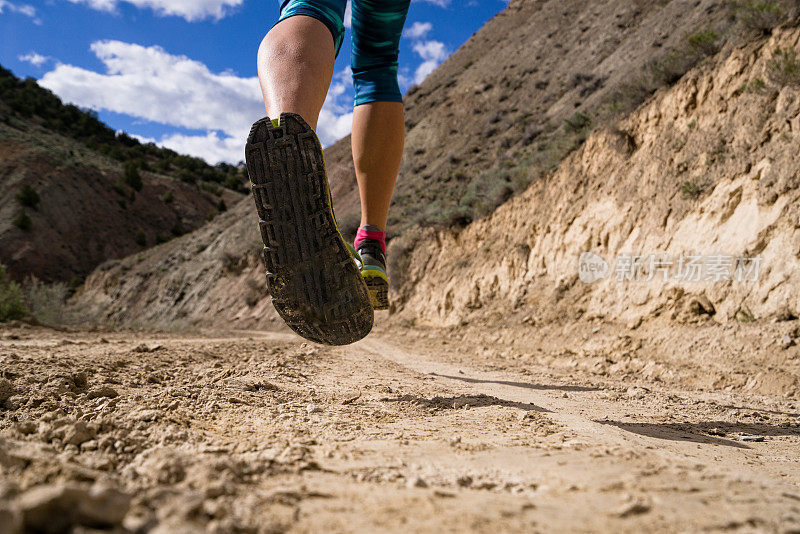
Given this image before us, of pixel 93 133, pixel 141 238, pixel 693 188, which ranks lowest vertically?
pixel 693 188

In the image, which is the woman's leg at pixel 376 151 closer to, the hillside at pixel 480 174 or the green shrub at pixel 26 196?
the hillside at pixel 480 174

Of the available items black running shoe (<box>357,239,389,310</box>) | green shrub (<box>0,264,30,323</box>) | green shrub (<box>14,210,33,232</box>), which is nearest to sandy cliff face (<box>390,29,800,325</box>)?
black running shoe (<box>357,239,389,310</box>)

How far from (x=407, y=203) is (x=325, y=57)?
17.0m

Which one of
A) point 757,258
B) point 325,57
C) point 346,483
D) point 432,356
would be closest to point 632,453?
point 346,483

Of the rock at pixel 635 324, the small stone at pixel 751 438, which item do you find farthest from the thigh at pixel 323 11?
the rock at pixel 635 324

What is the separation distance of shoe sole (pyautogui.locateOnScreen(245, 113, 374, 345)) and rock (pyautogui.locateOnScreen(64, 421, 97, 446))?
2.22 feet

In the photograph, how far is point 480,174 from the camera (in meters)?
16.5

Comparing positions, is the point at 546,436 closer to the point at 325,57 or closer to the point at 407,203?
the point at 325,57

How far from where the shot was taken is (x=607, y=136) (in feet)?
31.2

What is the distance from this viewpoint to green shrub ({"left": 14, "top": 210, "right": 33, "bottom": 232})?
34.1m

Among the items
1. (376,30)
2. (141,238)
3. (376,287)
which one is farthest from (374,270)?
(141,238)

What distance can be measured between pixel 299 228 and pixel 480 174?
1530 cm

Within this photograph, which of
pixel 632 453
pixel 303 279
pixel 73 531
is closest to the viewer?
pixel 73 531

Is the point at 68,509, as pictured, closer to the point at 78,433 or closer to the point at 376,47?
the point at 78,433
